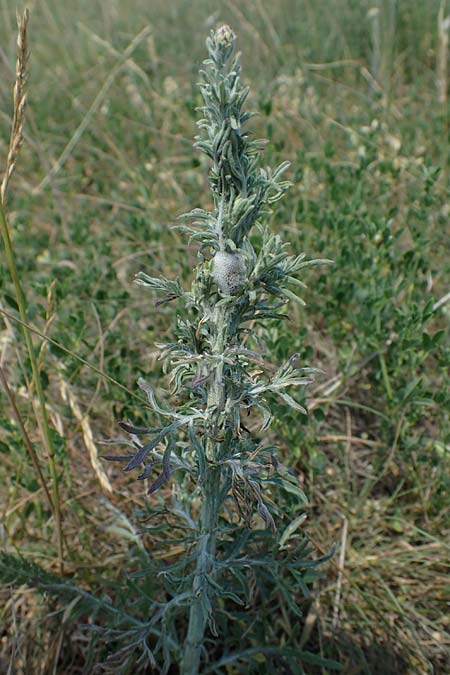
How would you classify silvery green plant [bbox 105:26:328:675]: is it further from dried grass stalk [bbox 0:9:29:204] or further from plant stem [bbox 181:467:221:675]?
dried grass stalk [bbox 0:9:29:204]

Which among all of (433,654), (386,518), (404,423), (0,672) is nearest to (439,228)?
(404,423)

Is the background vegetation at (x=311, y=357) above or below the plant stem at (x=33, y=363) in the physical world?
below

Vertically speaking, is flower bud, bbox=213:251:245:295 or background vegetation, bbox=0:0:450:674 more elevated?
flower bud, bbox=213:251:245:295

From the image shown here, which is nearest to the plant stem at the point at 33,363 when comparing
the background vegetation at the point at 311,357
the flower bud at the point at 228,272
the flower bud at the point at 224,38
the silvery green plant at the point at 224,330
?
the background vegetation at the point at 311,357

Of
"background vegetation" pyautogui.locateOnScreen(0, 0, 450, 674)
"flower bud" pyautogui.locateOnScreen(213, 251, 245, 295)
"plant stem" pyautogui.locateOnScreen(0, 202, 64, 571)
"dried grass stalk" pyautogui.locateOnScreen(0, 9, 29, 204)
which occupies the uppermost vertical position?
"dried grass stalk" pyautogui.locateOnScreen(0, 9, 29, 204)

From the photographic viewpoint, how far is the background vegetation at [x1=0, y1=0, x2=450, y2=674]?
6.32ft

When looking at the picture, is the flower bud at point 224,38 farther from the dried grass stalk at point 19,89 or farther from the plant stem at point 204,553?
the plant stem at point 204,553

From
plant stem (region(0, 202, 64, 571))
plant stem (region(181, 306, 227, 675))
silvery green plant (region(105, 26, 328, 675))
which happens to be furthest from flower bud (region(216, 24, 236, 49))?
plant stem (region(0, 202, 64, 571))

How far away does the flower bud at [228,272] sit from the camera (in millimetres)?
1196

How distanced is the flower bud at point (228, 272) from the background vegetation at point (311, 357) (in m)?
0.42

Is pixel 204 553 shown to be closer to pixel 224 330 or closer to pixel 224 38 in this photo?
pixel 224 330

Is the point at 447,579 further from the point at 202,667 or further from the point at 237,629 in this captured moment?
the point at 202,667

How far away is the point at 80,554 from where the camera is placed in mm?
2016

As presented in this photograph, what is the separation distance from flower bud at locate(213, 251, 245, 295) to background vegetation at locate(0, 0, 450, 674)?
0.42m
